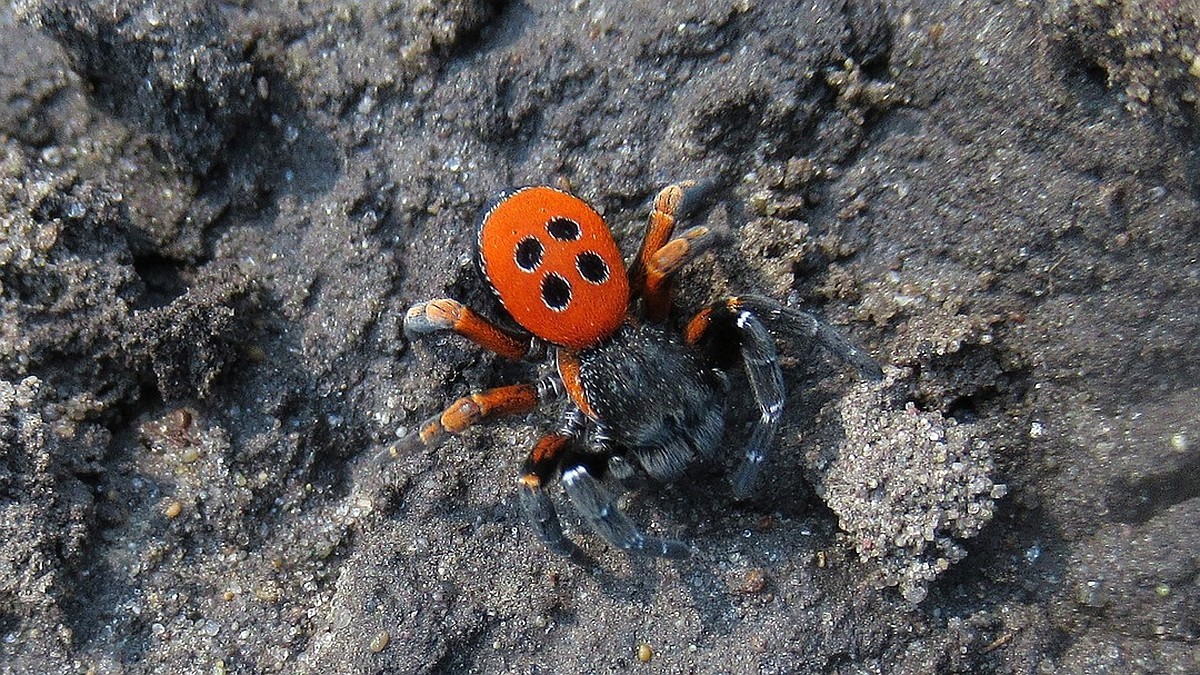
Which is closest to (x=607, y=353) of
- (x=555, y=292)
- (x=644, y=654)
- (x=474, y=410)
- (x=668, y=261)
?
(x=555, y=292)

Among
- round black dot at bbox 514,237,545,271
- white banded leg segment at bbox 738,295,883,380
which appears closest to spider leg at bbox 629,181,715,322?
white banded leg segment at bbox 738,295,883,380

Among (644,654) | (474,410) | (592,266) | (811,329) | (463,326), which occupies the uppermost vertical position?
(463,326)

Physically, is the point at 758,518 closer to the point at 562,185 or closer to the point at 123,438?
the point at 562,185

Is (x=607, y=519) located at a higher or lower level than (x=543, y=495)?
lower

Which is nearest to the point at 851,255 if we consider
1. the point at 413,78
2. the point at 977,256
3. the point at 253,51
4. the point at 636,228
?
Result: the point at 977,256

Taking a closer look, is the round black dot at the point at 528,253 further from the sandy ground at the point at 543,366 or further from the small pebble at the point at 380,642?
the small pebble at the point at 380,642

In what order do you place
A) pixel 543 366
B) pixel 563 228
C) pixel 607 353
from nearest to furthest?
pixel 563 228 < pixel 607 353 < pixel 543 366

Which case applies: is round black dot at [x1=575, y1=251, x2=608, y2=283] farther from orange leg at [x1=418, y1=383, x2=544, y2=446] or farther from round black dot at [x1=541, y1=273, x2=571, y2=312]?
orange leg at [x1=418, y1=383, x2=544, y2=446]

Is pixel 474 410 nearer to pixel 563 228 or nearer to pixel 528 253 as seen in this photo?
pixel 528 253
